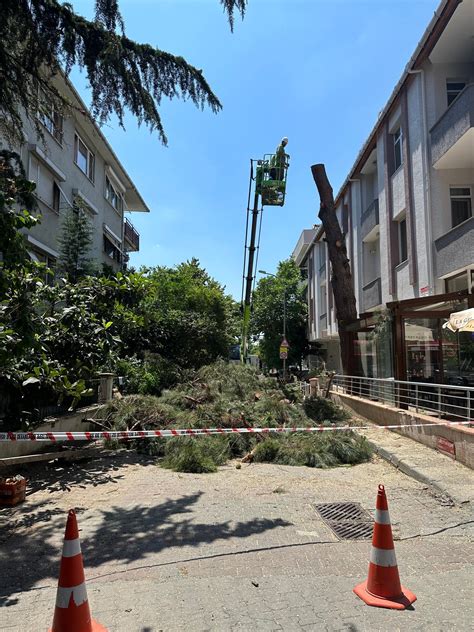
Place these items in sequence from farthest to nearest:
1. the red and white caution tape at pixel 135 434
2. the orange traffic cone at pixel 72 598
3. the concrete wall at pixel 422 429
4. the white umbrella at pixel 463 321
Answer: the white umbrella at pixel 463 321 → the concrete wall at pixel 422 429 → the red and white caution tape at pixel 135 434 → the orange traffic cone at pixel 72 598

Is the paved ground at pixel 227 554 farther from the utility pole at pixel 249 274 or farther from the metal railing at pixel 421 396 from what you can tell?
the utility pole at pixel 249 274

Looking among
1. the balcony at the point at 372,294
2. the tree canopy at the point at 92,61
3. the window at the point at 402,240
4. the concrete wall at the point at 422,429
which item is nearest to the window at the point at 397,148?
the window at the point at 402,240

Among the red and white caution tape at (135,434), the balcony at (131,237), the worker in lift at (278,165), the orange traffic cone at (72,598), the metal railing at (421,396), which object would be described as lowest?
the orange traffic cone at (72,598)

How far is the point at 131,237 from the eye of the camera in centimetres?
2802

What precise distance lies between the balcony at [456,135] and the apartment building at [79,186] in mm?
9634

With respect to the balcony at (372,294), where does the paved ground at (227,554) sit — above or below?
below

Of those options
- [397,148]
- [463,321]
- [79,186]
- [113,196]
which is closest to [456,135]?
[397,148]

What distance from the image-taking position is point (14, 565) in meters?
4.22

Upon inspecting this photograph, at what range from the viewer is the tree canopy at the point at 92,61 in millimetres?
4852

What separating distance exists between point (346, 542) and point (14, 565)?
3155 mm

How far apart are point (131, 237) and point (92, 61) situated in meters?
23.6

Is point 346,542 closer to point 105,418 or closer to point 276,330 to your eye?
point 105,418

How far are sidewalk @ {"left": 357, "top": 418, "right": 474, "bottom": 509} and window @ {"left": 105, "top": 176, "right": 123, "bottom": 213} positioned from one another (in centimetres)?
1827

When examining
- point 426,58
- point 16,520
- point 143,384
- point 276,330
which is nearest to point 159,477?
point 16,520
